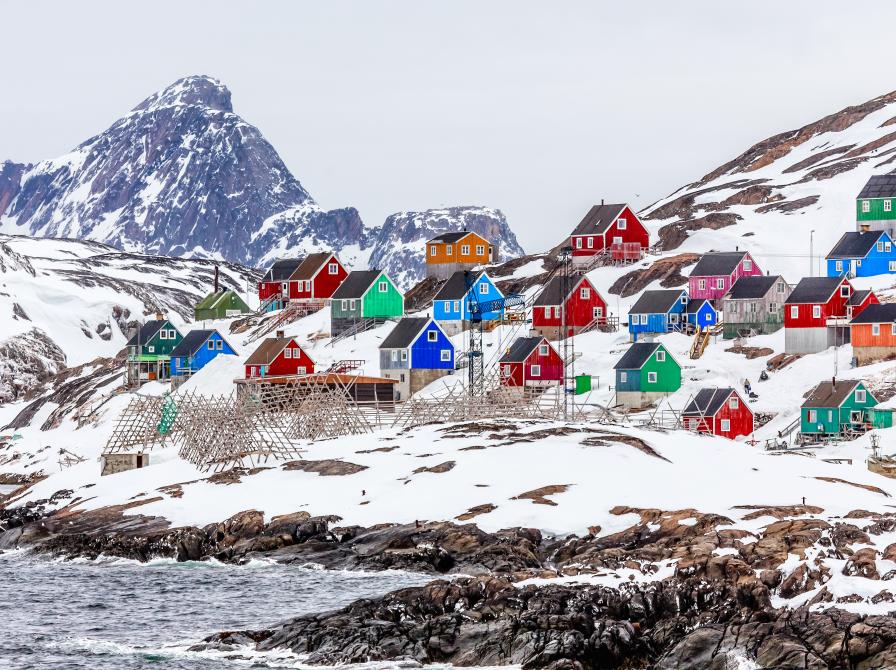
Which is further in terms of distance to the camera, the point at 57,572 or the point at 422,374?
the point at 422,374

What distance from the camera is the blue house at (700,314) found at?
121 m

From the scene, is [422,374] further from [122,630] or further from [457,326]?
[122,630]

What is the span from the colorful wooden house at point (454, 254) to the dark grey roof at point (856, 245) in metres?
38.6

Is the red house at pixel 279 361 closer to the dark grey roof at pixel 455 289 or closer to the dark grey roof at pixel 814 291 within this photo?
the dark grey roof at pixel 455 289

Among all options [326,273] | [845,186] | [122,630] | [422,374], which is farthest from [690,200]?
[122,630]

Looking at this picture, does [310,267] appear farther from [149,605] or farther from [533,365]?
[149,605]

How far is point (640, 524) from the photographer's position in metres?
56.2

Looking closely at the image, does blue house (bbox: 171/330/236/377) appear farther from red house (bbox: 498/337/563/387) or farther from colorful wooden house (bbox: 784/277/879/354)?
colorful wooden house (bbox: 784/277/879/354)

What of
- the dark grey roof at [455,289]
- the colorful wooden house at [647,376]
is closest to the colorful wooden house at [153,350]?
the dark grey roof at [455,289]

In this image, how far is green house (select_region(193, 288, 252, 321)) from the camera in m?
164

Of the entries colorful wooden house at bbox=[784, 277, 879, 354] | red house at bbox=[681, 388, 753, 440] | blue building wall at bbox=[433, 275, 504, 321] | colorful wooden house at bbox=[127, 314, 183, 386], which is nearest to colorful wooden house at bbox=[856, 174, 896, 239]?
colorful wooden house at bbox=[784, 277, 879, 354]

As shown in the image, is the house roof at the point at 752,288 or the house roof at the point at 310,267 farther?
the house roof at the point at 310,267

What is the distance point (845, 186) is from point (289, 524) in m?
118

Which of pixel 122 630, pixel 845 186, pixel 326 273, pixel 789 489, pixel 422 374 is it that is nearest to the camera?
pixel 122 630
